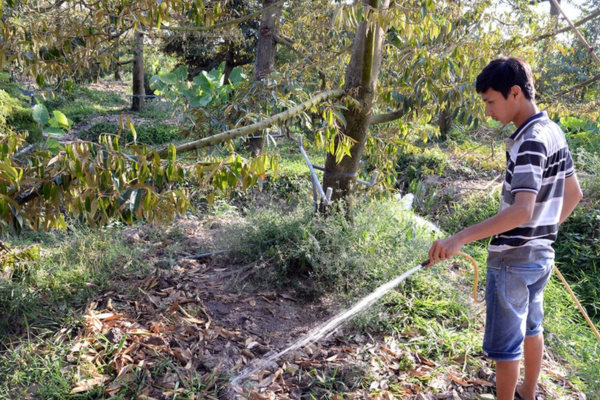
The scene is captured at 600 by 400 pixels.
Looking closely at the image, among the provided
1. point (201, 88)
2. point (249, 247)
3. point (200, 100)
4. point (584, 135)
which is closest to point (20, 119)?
point (200, 100)

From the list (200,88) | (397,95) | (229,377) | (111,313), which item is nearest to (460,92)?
(397,95)

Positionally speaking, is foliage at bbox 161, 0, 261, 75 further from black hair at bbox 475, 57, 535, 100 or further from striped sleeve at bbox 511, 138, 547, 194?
striped sleeve at bbox 511, 138, 547, 194

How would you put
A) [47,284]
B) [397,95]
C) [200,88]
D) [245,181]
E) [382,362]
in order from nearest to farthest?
[245,181] < [382,362] < [47,284] < [397,95] < [200,88]

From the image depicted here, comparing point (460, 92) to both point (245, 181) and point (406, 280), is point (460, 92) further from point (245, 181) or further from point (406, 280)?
point (245, 181)

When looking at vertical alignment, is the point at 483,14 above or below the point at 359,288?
above

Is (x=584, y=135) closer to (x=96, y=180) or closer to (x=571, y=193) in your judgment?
(x=571, y=193)

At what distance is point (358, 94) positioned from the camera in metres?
3.73

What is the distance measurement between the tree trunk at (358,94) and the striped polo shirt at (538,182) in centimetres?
175

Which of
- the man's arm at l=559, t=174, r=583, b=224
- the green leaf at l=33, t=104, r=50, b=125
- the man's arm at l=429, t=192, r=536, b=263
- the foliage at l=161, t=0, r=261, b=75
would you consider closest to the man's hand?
the man's arm at l=429, t=192, r=536, b=263

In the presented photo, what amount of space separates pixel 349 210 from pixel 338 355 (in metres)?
1.34

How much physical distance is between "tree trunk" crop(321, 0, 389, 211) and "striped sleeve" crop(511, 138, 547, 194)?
1876 mm

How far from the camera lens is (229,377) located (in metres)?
2.54

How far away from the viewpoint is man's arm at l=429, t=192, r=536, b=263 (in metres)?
1.85

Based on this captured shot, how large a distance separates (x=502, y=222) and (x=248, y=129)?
1420 mm
